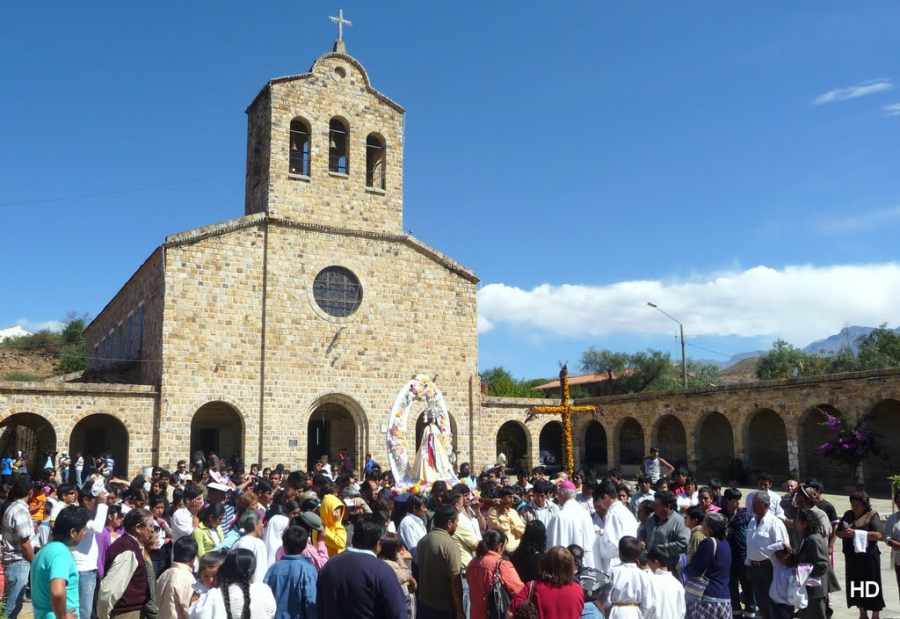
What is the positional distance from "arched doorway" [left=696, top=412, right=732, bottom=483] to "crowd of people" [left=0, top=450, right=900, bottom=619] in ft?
58.6

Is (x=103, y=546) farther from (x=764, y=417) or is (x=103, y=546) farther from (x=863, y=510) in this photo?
(x=764, y=417)

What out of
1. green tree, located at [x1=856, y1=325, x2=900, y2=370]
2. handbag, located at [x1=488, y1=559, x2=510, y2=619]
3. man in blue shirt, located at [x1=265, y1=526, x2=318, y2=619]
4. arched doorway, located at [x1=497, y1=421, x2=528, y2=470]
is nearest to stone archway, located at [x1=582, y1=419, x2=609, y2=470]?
arched doorway, located at [x1=497, y1=421, x2=528, y2=470]

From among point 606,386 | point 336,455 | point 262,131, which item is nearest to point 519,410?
point 336,455

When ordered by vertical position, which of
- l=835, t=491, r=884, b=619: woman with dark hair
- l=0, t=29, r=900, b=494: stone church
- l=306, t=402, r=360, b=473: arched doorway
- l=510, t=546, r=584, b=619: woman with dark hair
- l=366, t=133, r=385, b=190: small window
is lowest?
l=835, t=491, r=884, b=619: woman with dark hair

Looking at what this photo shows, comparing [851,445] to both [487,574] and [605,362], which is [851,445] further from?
[605,362]

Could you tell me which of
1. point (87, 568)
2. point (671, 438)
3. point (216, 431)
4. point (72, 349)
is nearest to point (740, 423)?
point (671, 438)

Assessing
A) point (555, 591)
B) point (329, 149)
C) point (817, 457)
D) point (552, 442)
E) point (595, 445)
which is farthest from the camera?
point (552, 442)

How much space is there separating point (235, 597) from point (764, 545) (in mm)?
4840

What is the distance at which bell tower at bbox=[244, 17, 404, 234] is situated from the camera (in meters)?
23.2

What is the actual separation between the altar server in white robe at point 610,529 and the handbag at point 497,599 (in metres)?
2.41

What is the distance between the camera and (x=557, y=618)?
4465 millimetres

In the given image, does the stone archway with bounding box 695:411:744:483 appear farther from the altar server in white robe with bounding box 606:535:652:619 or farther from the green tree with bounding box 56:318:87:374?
the green tree with bounding box 56:318:87:374

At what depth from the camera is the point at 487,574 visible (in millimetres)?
5195

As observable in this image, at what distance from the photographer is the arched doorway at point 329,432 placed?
78.1ft
